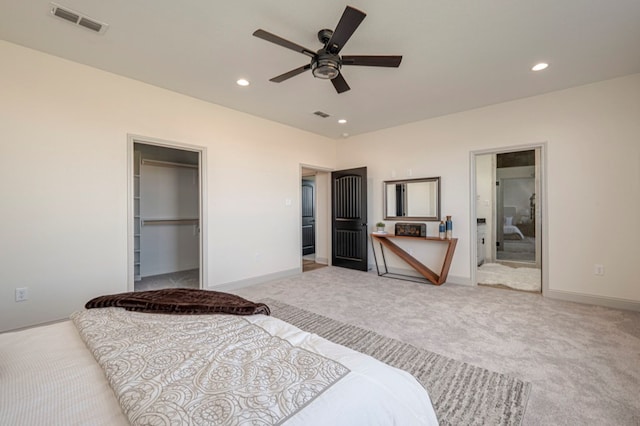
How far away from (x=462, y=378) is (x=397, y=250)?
3.02 metres

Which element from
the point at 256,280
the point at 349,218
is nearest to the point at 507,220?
the point at 349,218

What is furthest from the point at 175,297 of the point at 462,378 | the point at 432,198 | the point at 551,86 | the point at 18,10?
the point at 551,86

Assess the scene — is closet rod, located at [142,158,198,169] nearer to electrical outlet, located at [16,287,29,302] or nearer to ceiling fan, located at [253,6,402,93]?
electrical outlet, located at [16,287,29,302]

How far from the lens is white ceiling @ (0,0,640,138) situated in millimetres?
2133

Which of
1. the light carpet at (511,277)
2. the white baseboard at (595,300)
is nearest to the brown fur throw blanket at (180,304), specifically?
the white baseboard at (595,300)

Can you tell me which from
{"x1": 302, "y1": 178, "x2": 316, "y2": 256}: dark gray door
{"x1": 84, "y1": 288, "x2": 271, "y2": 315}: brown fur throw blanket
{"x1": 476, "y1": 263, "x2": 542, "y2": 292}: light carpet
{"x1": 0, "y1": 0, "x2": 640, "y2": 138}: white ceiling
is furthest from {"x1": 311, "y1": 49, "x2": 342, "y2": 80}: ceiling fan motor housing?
{"x1": 302, "y1": 178, "x2": 316, "y2": 256}: dark gray door

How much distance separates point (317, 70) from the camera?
7.67ft

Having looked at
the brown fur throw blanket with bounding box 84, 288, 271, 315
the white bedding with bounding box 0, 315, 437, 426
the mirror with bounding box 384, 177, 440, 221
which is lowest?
the white bedding with bounding box 0, 315, 437, 426

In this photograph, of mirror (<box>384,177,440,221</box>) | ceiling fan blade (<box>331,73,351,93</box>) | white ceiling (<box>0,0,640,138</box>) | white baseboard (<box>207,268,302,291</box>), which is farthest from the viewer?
mirror (<box>384,177,440,221</box>)

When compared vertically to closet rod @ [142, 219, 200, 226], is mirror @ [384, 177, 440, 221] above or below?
above

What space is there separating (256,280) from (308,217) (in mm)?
3035

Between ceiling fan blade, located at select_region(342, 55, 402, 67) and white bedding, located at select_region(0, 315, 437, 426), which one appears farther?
ceiling fan blade, located at select_region(342, 55, 402, 67)

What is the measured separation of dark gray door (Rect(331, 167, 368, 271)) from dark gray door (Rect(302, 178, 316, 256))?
1443 millimetres

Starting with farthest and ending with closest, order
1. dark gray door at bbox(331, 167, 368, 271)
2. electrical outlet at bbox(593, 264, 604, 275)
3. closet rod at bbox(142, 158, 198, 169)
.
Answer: dark gray door at bbox(331, 167, 368, 271) < closet rod at bbox(142, 158, 198, 169) < electrical outlet at bbox(593, 264, 604, 275)
